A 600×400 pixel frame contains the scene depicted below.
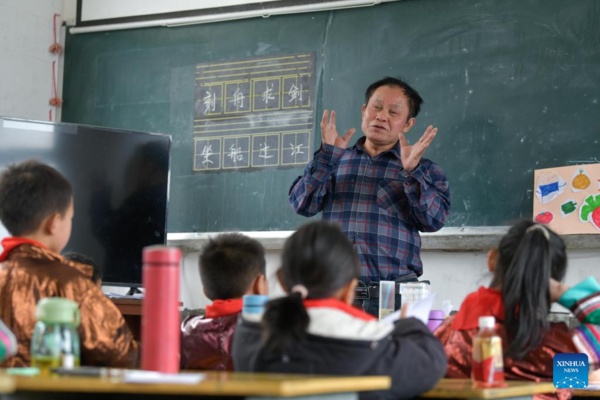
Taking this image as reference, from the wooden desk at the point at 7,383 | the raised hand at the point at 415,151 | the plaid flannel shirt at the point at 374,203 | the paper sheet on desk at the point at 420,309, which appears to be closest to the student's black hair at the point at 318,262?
the paper sheet on desk at the point at 420,309

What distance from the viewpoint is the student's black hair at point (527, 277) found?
2057 mm

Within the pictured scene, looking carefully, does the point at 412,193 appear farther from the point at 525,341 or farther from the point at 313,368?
the point at 313,368

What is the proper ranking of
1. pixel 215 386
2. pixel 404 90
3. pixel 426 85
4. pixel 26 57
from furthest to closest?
1. pixel 26 57
2. pixel 426 85
3. pixel 404 90
4. pixel 215 386

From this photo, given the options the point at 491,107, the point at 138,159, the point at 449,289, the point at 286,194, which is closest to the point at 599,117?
the point at 491,107

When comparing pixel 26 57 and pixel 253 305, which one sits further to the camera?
pixel 26 57

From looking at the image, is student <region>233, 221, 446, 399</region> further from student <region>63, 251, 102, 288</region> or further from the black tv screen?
the black tv screen

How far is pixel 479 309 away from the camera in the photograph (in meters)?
2.11

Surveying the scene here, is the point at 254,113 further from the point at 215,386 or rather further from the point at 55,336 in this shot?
the point at 215,386

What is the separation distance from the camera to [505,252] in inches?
86.7

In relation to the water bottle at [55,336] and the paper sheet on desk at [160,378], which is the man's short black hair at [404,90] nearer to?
the water bottle at [55,336]

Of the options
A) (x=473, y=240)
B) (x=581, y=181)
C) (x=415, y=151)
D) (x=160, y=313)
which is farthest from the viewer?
(x=473, y=240)

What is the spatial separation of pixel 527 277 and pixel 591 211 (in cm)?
148

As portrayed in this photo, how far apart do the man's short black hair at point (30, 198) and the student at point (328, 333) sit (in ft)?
2.27

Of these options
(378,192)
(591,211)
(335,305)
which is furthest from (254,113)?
(335,305)
